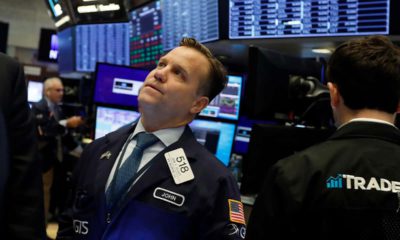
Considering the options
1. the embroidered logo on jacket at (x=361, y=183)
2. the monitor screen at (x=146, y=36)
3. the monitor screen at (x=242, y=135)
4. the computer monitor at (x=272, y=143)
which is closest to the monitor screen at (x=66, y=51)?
the monitor screen at (x=146, y=36)

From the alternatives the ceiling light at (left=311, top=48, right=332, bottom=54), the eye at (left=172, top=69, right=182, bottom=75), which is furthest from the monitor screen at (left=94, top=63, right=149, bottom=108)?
the eye at (left=172, top=69, right=182, bottom=75)

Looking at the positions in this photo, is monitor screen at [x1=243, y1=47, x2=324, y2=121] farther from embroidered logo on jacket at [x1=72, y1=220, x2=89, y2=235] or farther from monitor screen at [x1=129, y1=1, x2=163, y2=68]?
monitor screen at [x1=129, y1=1, x2=163, y2=68]

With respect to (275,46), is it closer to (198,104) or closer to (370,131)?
(198,104)

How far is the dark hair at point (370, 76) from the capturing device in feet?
4.51

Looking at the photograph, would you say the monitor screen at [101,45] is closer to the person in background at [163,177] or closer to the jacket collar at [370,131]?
the person in background at [163,177]

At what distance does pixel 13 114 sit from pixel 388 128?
113 centimetres

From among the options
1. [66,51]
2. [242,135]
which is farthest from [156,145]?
[66,51]

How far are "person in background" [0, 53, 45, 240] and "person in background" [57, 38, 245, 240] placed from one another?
0.28 m

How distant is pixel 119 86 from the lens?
372cm

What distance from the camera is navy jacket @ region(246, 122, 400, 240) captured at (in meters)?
1.22

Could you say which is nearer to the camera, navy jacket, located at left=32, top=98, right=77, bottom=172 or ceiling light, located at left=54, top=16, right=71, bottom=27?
ceiling light, located at left=54, top=16, right=71, bottom=27

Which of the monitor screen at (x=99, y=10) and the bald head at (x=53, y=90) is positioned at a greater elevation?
the monitor screen at (x=99, y=10)

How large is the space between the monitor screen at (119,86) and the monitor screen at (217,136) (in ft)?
2.29

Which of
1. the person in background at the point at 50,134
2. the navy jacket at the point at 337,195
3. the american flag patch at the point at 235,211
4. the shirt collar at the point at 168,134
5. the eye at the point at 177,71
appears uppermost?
the eye at the point at 177,71
